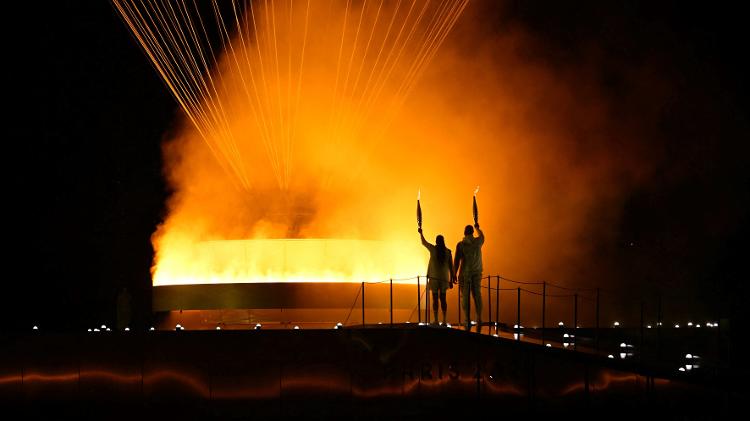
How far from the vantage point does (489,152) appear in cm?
2675

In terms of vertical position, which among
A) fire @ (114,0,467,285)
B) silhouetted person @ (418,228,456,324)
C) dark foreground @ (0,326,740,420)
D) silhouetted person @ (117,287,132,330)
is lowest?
dark foreground @ (0,326,740,420)

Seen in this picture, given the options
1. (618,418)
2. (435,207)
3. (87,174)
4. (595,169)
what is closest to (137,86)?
(87,174)

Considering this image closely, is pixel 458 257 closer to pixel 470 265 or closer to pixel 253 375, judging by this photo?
pixel 470 265

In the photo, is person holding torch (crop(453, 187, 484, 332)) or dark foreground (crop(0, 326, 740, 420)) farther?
dark foreground (crop(0, 326, 740, 420))

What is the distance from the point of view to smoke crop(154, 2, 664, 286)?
25.0m

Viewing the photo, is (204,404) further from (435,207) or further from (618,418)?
(435,207)

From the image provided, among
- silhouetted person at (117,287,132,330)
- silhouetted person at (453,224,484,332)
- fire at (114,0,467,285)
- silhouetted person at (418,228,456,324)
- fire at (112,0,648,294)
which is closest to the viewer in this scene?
silhouetted person at (453,224,484,332)

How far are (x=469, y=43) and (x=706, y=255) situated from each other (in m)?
9.77

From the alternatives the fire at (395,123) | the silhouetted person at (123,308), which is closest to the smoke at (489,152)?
the fire at (395,123)

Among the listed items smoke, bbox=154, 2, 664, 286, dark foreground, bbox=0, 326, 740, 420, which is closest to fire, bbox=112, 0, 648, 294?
smoke, bbox=154, 2, 664, 286

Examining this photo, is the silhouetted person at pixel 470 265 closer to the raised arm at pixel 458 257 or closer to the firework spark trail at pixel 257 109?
the raised arm at pixel 458 257

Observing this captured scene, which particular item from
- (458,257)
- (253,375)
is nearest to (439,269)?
(458,257)

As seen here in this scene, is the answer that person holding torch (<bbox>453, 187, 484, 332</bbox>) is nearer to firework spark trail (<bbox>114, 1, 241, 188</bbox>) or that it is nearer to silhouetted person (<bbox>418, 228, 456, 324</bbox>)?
silhouetted person (<bbox>418, 228, 456, 324</bbox>)

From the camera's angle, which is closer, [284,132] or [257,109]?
[284,132]
